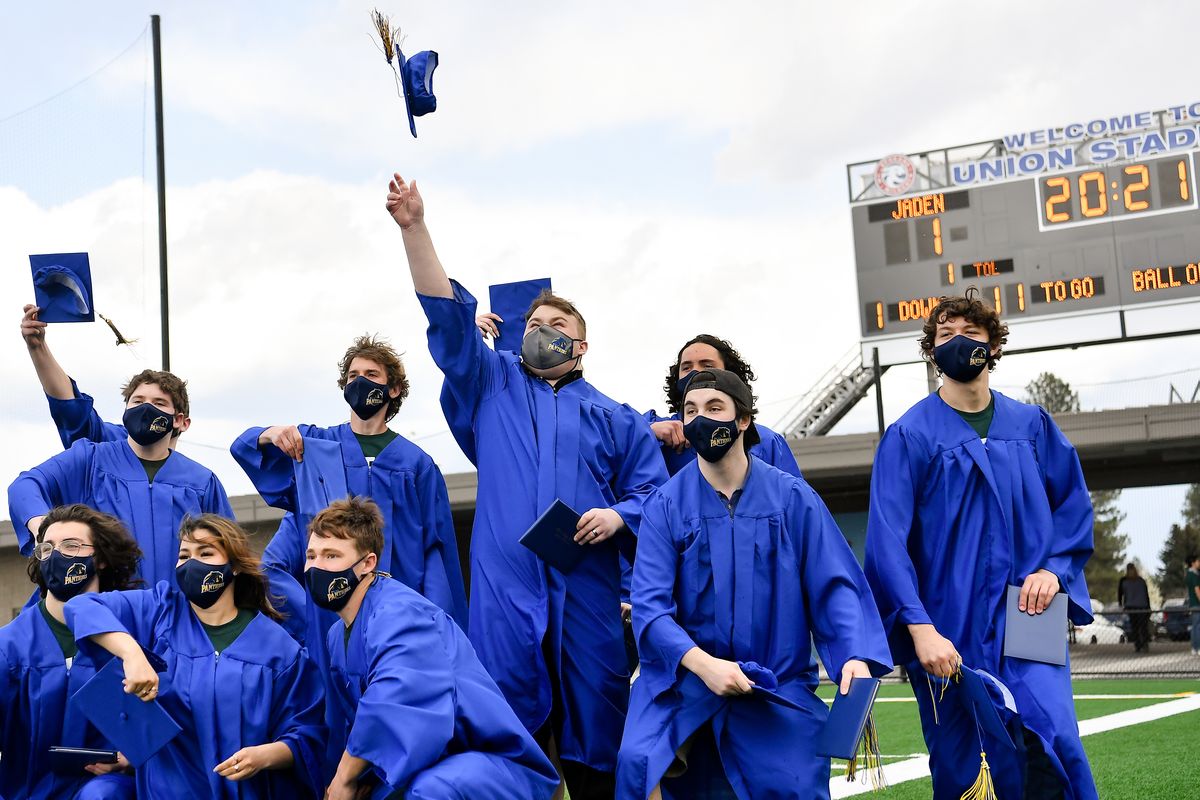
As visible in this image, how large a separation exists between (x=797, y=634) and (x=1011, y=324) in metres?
19.7

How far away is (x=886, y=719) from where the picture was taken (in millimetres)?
13727

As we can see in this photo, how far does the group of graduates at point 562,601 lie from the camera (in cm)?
473

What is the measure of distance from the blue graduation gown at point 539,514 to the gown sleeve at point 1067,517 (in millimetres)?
1629

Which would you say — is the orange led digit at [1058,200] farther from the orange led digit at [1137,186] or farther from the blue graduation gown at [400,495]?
the blue graduation gown at [400,495]

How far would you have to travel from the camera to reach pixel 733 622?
4824 mm

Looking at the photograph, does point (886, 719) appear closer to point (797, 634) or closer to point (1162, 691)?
point (1162, 691)

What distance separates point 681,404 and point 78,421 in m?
3.32

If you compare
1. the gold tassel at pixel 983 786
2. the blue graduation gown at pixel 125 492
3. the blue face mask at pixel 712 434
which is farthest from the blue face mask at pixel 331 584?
the gold tassel at pixel 983 786

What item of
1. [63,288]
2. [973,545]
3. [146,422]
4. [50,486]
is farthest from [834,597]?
[63,288]

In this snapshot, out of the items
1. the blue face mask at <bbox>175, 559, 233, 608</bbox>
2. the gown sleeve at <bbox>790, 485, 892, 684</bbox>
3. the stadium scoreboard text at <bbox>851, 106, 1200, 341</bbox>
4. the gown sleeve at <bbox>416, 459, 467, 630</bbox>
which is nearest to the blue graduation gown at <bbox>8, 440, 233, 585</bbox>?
the gown sleeve at <bbox>416, 459, 467, 630</bbox>

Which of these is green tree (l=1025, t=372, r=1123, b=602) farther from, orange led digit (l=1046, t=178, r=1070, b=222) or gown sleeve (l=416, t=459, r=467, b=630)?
gown sleeve (l=416, t=459, r=467, b=630)

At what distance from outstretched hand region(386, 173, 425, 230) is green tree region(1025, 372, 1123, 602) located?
2576 inches

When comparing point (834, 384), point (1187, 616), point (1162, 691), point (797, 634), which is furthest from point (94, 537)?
point (834, 384)

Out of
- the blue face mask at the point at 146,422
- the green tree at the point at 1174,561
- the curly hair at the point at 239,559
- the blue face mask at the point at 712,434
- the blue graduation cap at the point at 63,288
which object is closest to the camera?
the blue face mask at the point at 712,434
